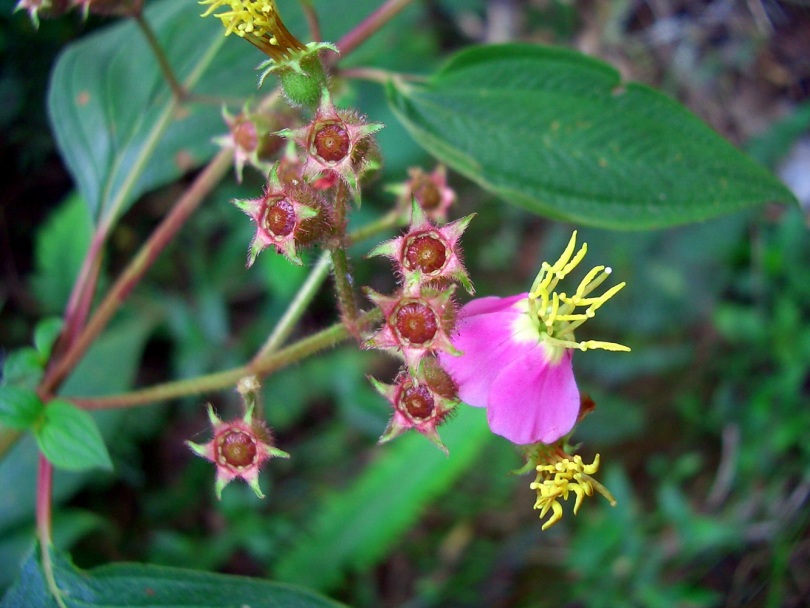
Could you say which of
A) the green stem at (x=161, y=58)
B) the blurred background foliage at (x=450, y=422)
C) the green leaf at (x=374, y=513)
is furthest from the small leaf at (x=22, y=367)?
the green leaf at (x=374, y=513)

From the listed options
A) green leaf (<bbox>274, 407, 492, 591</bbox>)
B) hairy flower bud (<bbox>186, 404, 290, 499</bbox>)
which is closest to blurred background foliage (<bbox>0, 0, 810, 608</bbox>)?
green leaf (<bbox>274, 407, 492, 591</bbox>)

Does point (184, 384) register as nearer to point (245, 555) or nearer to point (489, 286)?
point (245, 555)

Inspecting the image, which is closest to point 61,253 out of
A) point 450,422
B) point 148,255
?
point 148,255

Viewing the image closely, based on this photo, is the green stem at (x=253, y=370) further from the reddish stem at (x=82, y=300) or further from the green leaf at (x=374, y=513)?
the green leaf at (x=374, y=513)

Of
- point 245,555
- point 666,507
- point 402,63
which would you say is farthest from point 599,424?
point 402,63

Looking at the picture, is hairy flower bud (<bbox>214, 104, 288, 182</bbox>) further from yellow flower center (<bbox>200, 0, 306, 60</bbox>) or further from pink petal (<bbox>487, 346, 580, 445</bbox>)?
pink petal (<bbox>487, 346, 580, 445</bbox>)

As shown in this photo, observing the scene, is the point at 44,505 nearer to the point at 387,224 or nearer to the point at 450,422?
the point at 387,224
